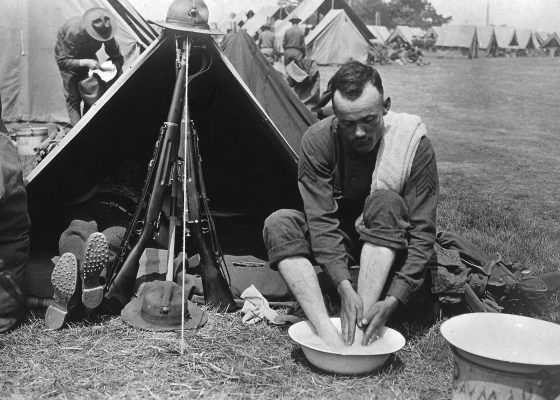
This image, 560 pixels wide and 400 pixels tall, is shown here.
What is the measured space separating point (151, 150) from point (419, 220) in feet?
7.76

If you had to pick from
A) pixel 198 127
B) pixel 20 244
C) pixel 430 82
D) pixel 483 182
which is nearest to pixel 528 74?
pixel 430 82

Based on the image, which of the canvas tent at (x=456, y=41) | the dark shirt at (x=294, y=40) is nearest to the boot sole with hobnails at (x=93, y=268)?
the dark shirt at (x=294, y=40)

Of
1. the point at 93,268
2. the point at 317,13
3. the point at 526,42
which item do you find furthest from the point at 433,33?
the point at 93,268

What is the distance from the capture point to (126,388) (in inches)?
112

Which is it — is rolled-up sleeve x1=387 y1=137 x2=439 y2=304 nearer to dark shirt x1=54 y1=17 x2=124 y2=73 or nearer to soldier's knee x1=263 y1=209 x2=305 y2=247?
soldier's knee x1=263 y1=209 x2=305 y2=247

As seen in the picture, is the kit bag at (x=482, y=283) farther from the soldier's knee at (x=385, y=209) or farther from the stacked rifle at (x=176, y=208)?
the stacked rifle at (x=176, y=208)

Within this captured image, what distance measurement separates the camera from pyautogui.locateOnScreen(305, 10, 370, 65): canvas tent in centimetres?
2503

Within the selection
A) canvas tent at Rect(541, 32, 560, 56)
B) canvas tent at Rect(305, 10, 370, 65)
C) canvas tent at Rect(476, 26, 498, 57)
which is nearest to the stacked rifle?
canvas tent at Rect(305, 10, 370, 65)

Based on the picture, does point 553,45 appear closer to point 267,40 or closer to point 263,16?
point 263,16

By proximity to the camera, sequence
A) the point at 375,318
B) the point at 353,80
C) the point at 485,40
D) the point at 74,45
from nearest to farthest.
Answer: the point at 375,318
the point at 353,80
the point at 74,45
the point at 485,40

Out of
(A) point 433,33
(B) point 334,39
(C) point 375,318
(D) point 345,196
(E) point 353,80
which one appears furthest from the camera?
(A) point 433,33

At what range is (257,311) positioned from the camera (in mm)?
3680

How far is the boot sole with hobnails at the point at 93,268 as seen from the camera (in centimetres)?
332

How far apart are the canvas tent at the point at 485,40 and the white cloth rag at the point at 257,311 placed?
A: 39.4 meters
